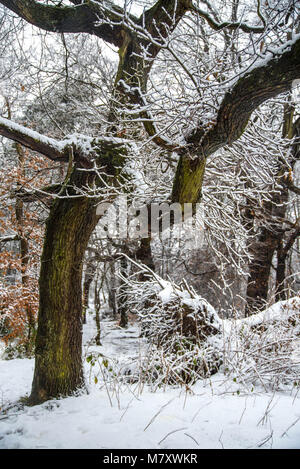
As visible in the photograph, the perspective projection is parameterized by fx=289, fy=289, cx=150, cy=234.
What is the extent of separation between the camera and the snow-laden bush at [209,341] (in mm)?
3438

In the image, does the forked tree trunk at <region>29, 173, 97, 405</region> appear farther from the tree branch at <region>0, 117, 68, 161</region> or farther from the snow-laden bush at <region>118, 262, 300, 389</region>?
the snow-laden bush at <region>118, 262, 300, 389</region>

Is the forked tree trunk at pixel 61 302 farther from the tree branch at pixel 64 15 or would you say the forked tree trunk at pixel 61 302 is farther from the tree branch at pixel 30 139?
the tree branch at pixel 64 15

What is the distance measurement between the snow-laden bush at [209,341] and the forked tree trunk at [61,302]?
93 cm

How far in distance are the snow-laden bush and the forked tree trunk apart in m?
0.93

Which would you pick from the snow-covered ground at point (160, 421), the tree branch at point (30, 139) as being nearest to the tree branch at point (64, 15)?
the tree branch at point (30, 139)

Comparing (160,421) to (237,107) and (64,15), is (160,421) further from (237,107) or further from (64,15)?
(64,15)

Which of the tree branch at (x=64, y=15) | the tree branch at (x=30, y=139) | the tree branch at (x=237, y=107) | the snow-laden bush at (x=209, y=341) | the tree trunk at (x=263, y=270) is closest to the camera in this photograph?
the tree branch at (x=237, y=107)

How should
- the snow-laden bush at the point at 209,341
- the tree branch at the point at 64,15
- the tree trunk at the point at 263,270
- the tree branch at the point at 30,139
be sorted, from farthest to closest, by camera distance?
1. the tree trunk at the point at 263,270
2. the tree branch at the point at 64,15
3. the snow-laden bush at the point at 209,341
4. the tree branch at the point at 30,139

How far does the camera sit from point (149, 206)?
4250mm

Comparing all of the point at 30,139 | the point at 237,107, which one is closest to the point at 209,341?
the point at 237,107

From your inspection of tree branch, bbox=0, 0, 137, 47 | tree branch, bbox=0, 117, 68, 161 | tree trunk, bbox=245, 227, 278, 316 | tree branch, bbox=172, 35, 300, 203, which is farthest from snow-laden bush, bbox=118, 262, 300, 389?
tree trunk, bbox=245, 227, 278, 316

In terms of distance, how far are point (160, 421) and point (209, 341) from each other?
6.49 feet

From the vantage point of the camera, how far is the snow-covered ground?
2143mm
